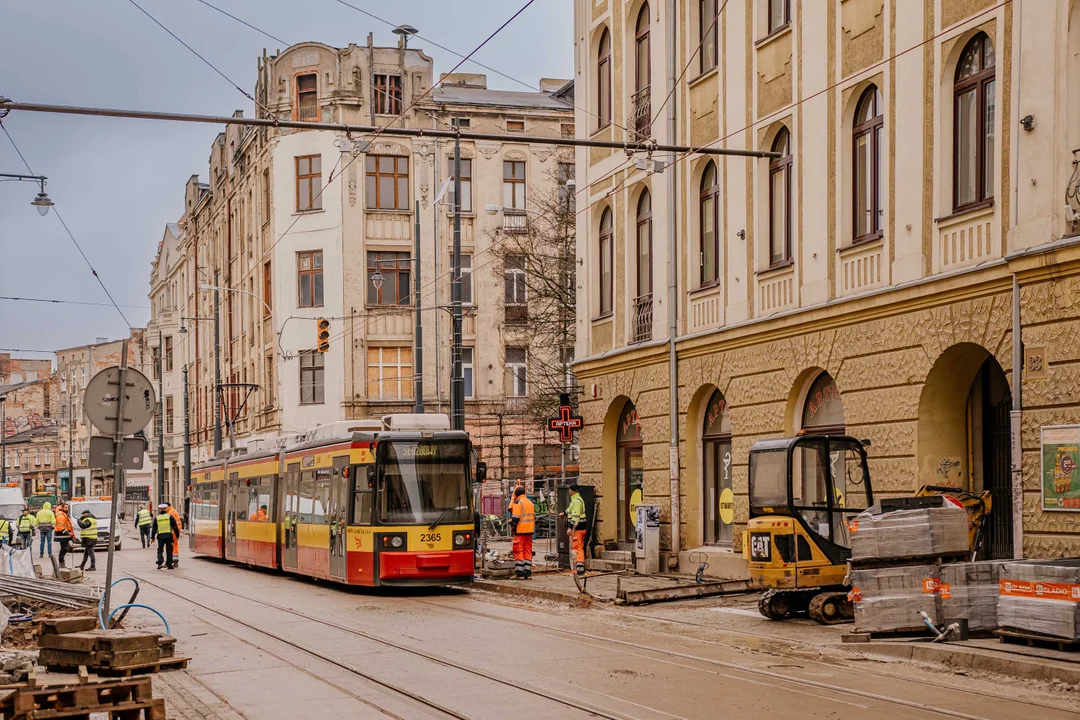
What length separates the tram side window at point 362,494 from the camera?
24.0m

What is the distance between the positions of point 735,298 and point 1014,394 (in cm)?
845

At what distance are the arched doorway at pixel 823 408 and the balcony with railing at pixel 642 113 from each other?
794 centimetres

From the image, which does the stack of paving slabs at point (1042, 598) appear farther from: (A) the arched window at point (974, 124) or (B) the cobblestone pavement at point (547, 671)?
(A) the arched window at point (974, 124)

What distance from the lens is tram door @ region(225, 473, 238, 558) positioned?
3556cm

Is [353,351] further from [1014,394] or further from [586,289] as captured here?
[1014,394]

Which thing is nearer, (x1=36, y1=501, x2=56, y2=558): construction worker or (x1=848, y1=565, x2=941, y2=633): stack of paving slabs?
(x1=848, y1=565, x2=941, y2=633): stack of paving slabs

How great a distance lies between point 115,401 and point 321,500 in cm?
1120

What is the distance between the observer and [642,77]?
96.0 feet

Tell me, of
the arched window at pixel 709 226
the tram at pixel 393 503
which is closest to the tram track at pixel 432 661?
the tram at pixel 393 503

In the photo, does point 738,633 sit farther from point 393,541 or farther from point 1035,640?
point 393,541

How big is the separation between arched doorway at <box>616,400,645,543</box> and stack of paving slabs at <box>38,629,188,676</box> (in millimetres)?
18036

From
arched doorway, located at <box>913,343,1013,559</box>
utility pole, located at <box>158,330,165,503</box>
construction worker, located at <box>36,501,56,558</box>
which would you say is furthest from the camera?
utility pole, located at <box>158,330,165,503</box>

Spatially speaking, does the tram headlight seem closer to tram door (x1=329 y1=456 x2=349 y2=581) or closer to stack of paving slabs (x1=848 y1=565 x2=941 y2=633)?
tram door (x1=329 y1=456 x2=349 y2=581)

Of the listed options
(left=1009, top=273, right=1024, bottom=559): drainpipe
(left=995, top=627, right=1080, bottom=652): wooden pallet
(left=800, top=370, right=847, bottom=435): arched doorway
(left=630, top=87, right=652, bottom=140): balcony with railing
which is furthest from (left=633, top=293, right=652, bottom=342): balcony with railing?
(left=995, top=627, right=1080, bottom=652): wooden pallet
